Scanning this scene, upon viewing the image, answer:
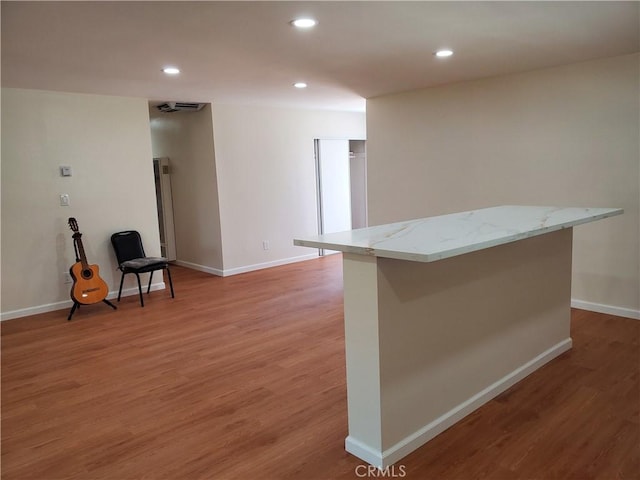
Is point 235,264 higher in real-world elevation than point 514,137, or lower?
lower

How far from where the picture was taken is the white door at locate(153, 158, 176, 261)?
7.23m

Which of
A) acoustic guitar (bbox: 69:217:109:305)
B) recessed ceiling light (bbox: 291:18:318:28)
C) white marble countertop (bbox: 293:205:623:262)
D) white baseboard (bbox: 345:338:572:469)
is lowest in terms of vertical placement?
white baseboard (bbox: 345:338:572:469)

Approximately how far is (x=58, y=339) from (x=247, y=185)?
3.19 meters

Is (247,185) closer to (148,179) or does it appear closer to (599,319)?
(148,179)

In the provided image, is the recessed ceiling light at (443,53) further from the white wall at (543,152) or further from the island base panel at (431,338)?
the island base panel at (431,338)

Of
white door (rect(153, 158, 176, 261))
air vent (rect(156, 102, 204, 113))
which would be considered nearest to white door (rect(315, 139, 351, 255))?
air vent (rect(156, 102, 204, 113))

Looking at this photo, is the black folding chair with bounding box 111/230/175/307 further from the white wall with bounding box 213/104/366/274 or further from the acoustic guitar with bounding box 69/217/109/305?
the white wall with bounding box 213/104/366/274

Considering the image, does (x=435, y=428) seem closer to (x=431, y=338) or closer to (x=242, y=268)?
(x=431, y=338)

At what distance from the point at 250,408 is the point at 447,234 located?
151 cm

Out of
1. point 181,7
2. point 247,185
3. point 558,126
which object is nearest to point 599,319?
point 558,126

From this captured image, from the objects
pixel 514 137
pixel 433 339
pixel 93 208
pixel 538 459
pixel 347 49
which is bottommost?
pixel 538 459

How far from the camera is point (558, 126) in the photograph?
433 cm

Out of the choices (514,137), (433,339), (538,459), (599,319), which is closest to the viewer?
(538,459)

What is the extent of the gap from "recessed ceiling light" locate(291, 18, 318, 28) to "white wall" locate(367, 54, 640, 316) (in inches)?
104
